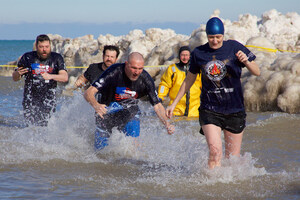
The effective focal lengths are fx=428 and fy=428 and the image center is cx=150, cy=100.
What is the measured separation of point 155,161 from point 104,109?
122cm

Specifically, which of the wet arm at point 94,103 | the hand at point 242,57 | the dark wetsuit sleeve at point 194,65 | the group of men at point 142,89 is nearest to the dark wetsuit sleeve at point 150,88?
the group of men at point 142,89

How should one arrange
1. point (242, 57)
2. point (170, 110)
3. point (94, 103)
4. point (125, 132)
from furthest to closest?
1. point (125, 132)
2. point (94, 103)
3. point (170, 110)
4. point (242, 57)

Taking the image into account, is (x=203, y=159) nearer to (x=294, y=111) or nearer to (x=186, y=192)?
(x=186, y=192)

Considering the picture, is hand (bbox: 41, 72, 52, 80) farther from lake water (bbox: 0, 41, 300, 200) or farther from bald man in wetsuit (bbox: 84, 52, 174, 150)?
bald man in wetsuit (bbox: 84, 52, 174, 150)

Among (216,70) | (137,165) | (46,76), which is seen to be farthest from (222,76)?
(46,76)

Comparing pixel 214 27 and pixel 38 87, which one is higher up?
pixel 214 27

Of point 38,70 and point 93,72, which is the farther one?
point 38,70

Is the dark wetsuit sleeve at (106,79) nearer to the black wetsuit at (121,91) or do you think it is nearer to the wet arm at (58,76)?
the black wetsuit at (121,91)

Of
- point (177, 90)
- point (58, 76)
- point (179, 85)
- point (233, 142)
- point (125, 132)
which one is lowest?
point (125, 132)

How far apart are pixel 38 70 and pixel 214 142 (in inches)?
158

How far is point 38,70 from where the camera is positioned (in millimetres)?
7461

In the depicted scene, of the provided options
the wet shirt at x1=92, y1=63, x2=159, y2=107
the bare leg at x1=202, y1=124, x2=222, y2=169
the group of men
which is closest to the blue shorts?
the group of men

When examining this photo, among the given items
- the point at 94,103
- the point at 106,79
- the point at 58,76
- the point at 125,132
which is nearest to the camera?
the point at 94,103

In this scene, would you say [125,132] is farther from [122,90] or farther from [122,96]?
[122,90]
